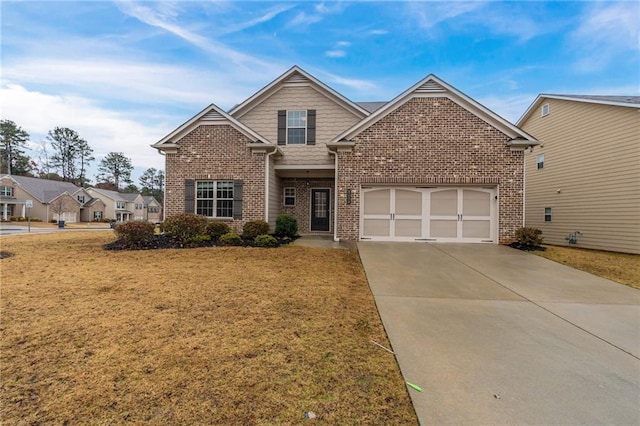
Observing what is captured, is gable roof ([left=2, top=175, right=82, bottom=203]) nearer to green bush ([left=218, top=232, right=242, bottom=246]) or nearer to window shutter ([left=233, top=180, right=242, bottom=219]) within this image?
window shutter ([left=233, top=180, right=242, bottom=219])

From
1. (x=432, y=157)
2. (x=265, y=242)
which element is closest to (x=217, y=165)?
(x=265, y=242)

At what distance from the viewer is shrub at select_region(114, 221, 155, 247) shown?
956cm

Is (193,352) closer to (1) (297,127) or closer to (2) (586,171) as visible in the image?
(1) (297,127)

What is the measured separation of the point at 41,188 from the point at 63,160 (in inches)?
776

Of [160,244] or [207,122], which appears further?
[207,122]

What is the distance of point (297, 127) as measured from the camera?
515 inches

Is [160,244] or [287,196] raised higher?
[287,196]

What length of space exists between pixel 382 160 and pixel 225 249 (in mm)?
6387

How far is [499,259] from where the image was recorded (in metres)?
8.20

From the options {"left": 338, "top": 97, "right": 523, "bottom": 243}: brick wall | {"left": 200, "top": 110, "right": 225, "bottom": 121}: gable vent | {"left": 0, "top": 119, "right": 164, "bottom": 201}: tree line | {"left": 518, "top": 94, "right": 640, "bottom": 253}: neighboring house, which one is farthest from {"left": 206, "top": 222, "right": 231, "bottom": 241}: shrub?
{"left": 0, "top": 119, "right": 164, "bottom": 201}: tree line

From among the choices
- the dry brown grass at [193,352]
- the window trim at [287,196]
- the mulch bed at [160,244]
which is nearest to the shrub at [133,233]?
the mulch bed at [160,244]

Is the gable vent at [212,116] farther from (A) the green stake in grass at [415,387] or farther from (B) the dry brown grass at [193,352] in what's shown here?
(A) the green stake in grass at [415,387]

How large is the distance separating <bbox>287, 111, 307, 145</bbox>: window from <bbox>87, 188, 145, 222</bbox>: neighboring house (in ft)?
161

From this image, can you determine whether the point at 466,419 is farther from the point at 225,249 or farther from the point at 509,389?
the point at 225,249
